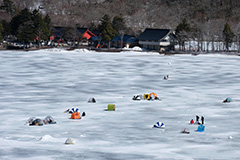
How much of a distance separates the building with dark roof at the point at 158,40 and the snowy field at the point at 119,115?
53.3m

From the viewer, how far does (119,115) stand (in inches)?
1141

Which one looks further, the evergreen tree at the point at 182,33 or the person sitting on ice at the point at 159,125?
the evergreen tree at the point at 182,33

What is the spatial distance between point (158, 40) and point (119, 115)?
263 ft

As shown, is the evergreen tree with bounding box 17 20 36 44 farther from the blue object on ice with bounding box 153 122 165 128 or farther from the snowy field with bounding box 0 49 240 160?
the blue object on ice with bounding box 153 122 165 128

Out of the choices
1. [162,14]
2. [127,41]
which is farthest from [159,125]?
[162,14]

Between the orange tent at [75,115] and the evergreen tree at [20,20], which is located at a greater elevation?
the evergreen tree at [20,20]

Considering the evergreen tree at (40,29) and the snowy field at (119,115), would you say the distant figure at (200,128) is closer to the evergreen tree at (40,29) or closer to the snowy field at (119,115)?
the snowy field at (119,115)

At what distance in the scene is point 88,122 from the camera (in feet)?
87.7

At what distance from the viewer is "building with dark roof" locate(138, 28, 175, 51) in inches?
4240

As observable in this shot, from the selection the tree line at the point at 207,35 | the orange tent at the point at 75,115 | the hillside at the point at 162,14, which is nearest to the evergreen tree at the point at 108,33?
the tree line at the point at 207,35

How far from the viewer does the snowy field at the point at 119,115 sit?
20062 millimetres

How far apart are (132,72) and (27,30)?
56.8 m

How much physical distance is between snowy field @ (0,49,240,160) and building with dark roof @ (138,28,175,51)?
53267 millimetres

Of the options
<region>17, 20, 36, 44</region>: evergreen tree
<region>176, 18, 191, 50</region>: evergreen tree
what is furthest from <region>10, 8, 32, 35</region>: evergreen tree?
<region>176, 18, 191, 50</region>: evergreen tree
